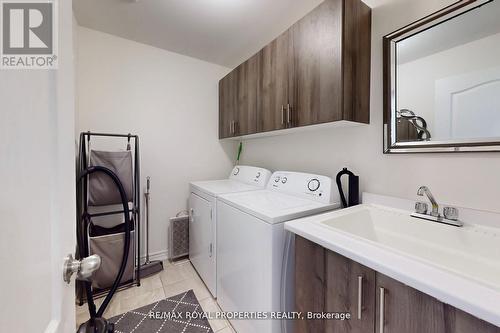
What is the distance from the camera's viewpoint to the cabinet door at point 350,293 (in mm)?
745

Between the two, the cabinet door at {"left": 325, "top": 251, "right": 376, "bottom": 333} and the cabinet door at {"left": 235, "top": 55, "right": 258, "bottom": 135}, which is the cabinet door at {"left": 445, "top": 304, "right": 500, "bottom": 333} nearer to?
the cabinet door at {"left": 325, "top": 251, "right": 376, "bottom": 333}

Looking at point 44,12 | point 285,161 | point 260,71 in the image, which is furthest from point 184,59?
point 44,12

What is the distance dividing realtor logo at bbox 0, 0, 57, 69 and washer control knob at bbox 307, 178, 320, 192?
1448 mm

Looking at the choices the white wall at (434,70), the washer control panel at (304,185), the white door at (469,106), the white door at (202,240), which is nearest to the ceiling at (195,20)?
the white wall at (434,70)

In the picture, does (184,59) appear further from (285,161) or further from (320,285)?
(320,285)

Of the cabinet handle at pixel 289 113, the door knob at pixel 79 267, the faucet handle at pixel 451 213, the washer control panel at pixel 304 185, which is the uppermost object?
the cabinet handle at pixel 289 113

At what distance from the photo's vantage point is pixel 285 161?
2121 millimetres

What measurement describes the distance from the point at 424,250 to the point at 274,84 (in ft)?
4.77

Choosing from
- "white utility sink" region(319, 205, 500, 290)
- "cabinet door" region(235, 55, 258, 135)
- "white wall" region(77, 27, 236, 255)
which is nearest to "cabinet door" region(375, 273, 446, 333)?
"white utility sink" region(319, 205, 500, 290)

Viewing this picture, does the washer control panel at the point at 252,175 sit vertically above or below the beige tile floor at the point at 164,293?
above

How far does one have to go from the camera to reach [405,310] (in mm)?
646

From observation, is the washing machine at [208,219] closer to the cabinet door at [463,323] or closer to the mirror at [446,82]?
the mirror at [446,82]

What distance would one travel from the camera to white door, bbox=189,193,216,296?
5.80 feet

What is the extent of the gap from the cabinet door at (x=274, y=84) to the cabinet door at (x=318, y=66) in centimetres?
9
